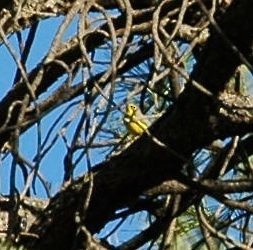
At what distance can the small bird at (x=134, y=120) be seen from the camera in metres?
1.80

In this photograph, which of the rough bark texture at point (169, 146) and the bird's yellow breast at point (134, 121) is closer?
the rough bark texture at point (169, 146)

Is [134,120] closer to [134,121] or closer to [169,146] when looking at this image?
[134,121]

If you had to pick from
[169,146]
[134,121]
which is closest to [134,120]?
[134,121]

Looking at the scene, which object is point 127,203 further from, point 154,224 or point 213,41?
point 213,41

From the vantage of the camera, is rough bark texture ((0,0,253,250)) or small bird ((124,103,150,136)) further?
small bird ((124,103,150,136))

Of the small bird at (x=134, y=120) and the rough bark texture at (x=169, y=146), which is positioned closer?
the rough bark texture at (x=169, y=146)

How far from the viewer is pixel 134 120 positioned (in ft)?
6.22

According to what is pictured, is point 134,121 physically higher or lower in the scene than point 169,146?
higher

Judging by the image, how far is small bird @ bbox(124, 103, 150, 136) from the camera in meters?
1.80

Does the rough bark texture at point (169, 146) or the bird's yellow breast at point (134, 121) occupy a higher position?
the bird's yellow breast at point (134, 121)

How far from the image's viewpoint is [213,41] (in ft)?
5.26

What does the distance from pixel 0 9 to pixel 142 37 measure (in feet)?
0.84

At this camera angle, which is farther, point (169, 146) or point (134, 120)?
point (134, 120)

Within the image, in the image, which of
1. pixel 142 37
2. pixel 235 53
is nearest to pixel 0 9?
pixel 142 37
